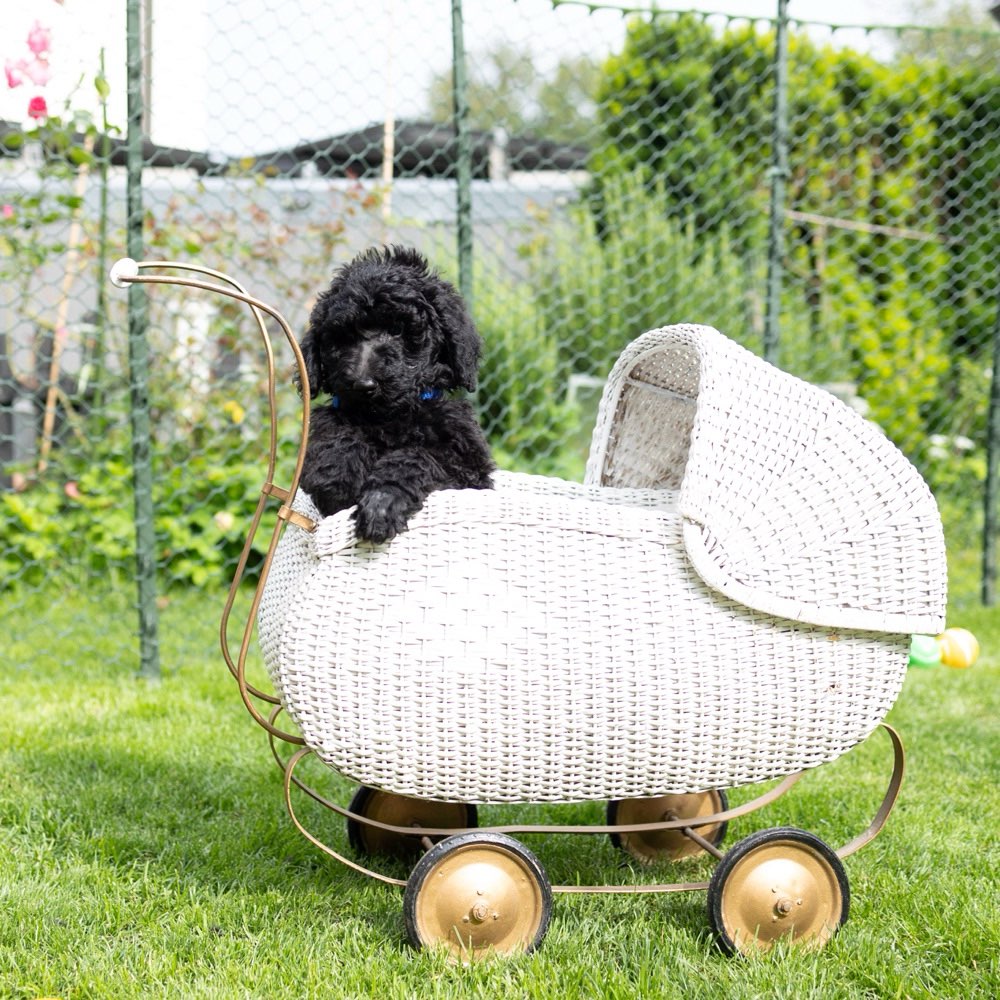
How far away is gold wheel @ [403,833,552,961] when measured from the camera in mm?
1847

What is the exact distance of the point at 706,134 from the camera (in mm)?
5715

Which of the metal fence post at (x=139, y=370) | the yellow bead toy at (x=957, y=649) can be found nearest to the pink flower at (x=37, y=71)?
the metal fence post at (x=139, y=370)

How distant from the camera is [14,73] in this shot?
3766 mm

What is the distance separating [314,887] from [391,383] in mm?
982

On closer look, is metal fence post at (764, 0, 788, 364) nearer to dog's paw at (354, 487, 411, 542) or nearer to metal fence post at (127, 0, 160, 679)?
metal fence post at (127, 0, 160, 679)

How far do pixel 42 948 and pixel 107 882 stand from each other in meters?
0.25

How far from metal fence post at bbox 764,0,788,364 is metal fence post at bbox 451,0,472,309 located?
1.14 metres

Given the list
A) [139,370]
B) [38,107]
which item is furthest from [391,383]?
[38,107]

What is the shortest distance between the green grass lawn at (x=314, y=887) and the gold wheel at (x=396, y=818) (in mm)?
99

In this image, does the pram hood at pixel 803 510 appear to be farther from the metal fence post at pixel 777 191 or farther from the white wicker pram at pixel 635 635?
the metal fence post at pixel 777 191

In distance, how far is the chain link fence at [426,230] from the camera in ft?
12.3

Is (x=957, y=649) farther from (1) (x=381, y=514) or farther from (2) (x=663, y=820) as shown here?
(1) (x=381, y=514)

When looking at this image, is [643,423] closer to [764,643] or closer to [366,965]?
[764,643]

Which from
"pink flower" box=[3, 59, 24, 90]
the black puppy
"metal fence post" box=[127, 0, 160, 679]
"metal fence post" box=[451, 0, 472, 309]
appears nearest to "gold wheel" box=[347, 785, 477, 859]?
the black puppy
